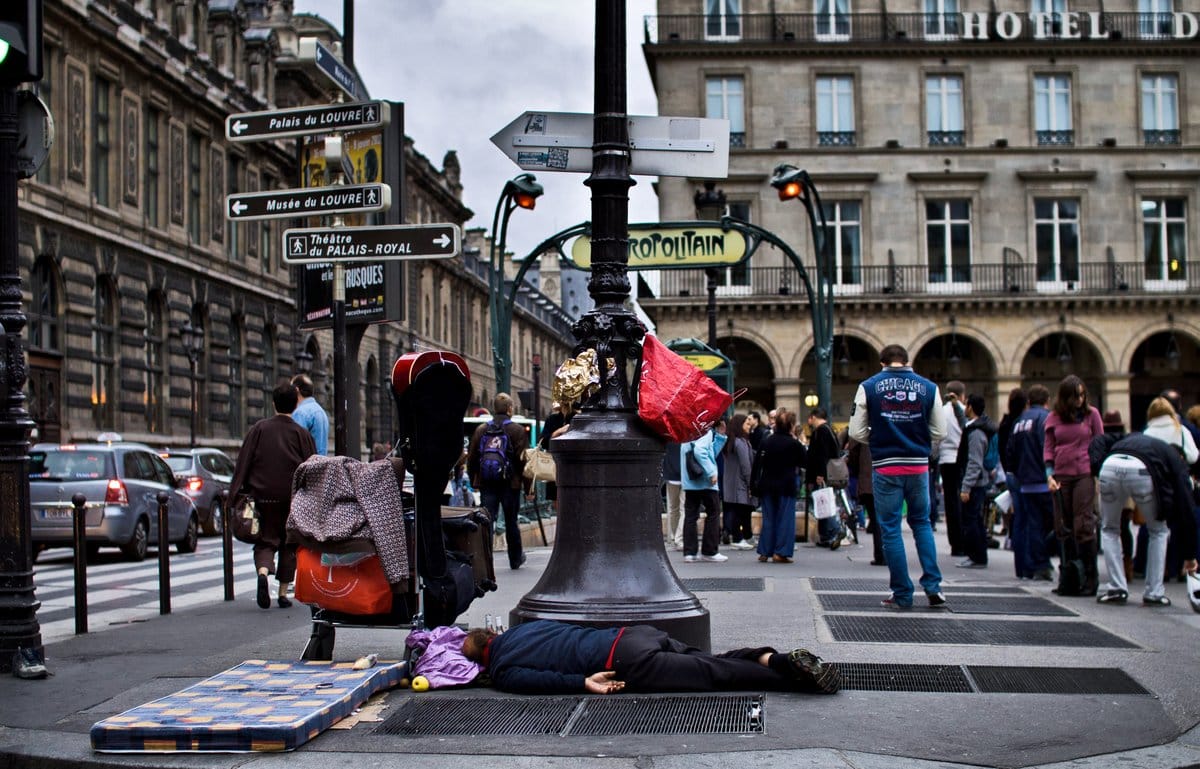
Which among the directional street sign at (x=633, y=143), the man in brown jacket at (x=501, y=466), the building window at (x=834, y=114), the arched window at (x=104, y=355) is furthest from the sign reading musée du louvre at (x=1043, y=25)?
the directional street sign at (x=633, y=143)

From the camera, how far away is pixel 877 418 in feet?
33.9

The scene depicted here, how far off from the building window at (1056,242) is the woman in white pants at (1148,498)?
3810cm

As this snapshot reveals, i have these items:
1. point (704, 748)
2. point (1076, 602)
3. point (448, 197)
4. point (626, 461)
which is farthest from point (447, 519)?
point (448, 197)

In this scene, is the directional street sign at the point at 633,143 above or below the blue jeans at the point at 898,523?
above

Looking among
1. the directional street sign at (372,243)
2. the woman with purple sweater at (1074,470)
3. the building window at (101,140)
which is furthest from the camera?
the building window at (101,140)

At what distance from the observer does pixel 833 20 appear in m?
47.8

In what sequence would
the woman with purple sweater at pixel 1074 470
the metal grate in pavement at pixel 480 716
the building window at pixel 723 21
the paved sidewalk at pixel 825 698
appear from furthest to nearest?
the building window at pixel 723 21
the woman with purple sweater at pixel 1074 470
the metal grate in pavement at pixel 480 716
the paved sidewalk at pixel 825 698

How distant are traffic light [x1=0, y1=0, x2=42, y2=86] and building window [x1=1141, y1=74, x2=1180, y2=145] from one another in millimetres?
45844

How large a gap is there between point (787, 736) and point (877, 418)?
4919mm

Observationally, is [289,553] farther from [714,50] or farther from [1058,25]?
[1058,25]

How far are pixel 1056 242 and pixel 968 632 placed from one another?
1620 inches

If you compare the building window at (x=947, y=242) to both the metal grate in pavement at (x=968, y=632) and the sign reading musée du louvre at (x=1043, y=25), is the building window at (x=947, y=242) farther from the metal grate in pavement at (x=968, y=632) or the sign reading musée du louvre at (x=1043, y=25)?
the metal grate in pavement at (x=968, y=632)

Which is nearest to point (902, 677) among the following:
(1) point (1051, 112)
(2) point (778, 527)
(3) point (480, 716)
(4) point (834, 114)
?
(3) point (480, 716)

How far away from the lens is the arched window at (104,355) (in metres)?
35.5
